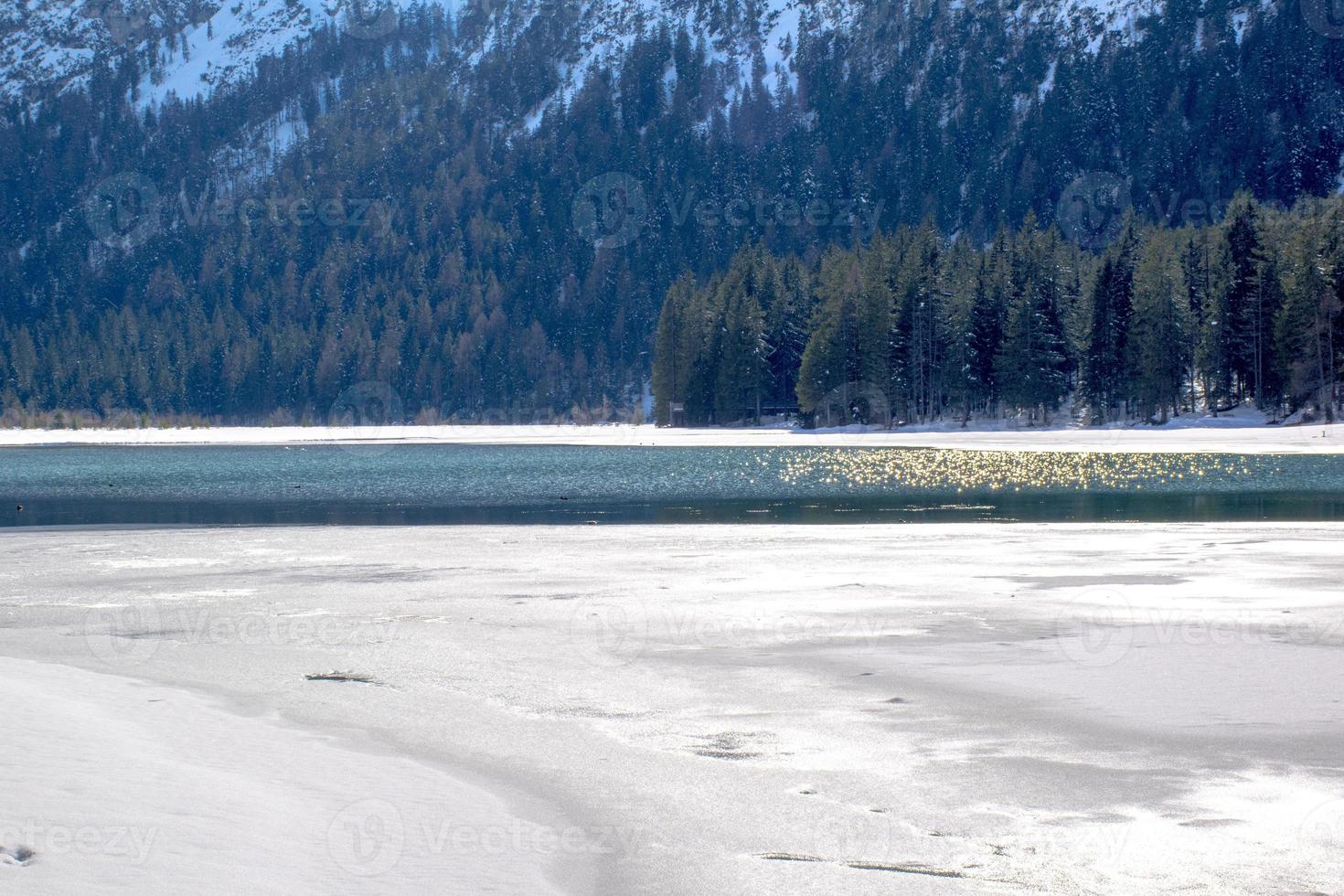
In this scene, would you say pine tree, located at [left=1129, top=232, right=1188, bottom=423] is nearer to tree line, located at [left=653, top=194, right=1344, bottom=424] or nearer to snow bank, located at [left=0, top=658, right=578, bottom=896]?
tree line, located at [left=653, top=194, right=1344, bottom=424]

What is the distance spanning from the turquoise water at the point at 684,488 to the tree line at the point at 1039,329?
27.2 m

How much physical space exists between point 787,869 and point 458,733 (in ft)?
13.4

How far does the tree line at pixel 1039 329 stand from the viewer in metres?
87.4

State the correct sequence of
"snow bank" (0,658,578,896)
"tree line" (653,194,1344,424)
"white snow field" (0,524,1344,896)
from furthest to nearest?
1. "tree line" (653,194,1344,424)
2. "white snow field" (0,524,1344,896)
3. "snow bank" (0,658,578,896)

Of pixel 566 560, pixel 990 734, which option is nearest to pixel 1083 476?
pixel 566 560

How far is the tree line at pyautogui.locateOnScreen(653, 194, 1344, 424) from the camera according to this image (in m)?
87.4

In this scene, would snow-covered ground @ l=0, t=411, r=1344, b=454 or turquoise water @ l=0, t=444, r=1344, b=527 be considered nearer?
turquoise water @ l=0, t=444, r=1344, b=527

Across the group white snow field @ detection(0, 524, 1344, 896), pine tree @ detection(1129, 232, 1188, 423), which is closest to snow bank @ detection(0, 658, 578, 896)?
white snow field @ detection(0, 524, 1344, 896)

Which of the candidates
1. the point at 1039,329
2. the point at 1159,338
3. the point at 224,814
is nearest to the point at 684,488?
the point at 224,814

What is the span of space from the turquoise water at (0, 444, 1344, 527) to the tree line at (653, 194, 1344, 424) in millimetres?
27171

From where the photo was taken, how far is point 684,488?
4562 cm

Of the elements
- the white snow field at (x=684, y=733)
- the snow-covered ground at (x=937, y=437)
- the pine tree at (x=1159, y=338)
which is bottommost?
the white snow field at (x=684, y=733)

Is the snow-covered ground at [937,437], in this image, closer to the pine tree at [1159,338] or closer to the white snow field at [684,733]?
the pine tree at [1159,338]

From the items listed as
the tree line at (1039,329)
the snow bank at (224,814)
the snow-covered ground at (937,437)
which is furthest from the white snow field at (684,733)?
the tree line at (1039,329)
